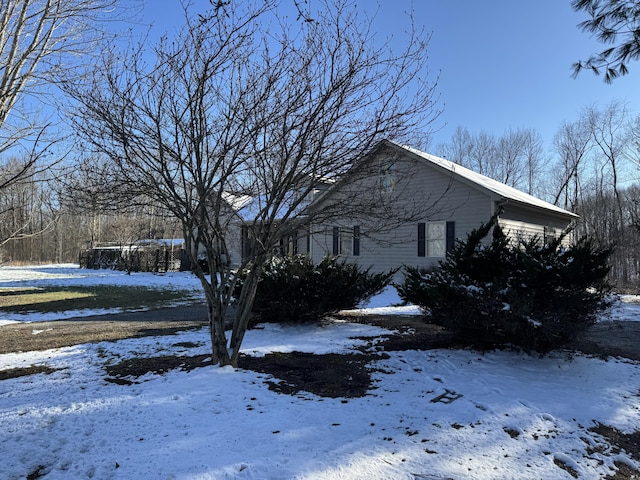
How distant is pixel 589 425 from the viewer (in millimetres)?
3594

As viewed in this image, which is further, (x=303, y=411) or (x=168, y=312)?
(x=168, y=312)

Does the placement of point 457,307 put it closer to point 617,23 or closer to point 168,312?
point 617,23

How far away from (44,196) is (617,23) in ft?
23.0

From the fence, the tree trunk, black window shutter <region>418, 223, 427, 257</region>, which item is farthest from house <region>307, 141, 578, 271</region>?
the fence

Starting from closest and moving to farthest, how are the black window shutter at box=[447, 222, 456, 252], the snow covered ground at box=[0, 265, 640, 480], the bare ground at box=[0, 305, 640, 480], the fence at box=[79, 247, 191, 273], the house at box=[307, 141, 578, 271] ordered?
the snow covered ground at box=[0, 265, 640, 480] → the bare ground at box=[0, 305, 640, 480] → the house at box=[307, 141, 578, 271] → the black window shutter at box=[447, 222, 456, 252] → the fence at box=[79, 247, 191, 273]

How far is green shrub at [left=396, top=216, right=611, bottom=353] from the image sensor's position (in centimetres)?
492

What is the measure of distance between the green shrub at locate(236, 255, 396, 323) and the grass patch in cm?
542

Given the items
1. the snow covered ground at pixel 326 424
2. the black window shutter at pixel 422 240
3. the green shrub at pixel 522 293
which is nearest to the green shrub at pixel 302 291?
the green shrub at pixel 522 293

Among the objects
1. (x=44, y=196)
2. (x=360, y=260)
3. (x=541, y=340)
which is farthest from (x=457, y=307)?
(x=360, y=260)

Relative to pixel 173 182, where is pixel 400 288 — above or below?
below

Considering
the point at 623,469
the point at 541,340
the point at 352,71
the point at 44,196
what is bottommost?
the point at 623,469

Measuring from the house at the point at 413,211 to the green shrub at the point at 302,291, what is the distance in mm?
410

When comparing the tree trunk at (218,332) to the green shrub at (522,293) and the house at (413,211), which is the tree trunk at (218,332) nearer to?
the house at (413,211)

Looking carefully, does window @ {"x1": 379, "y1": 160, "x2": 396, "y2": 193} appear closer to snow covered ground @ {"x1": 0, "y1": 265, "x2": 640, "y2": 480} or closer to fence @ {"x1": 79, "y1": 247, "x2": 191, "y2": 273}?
snow covered ground @ {"x1": 0, "y1": 265, "x2": 640, "y2": 480}
